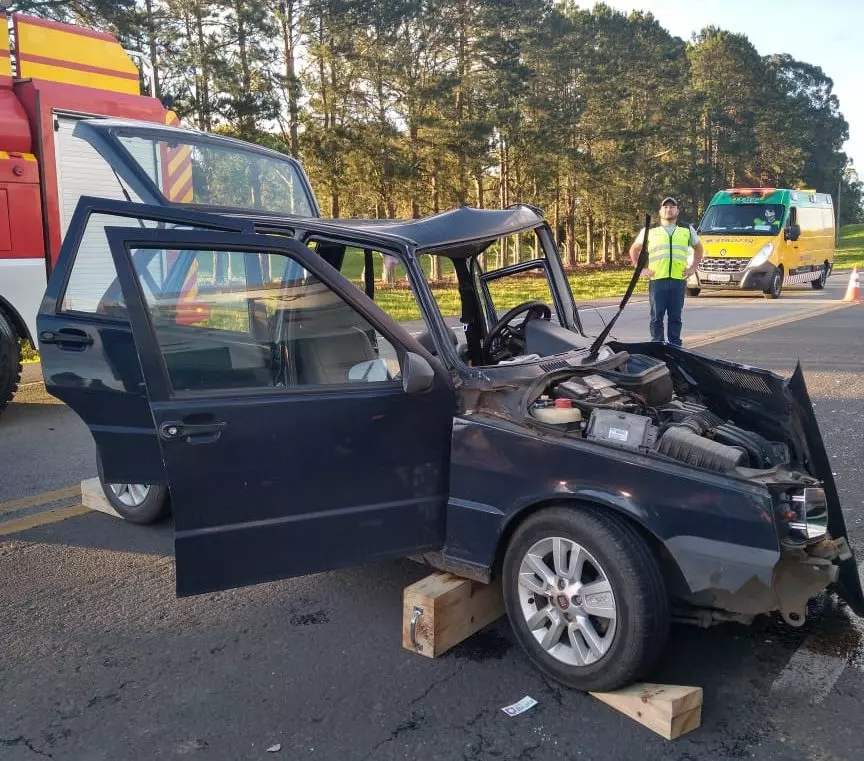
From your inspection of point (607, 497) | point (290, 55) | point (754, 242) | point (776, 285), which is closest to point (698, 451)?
point (607, 497)

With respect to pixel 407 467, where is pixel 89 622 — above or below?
below

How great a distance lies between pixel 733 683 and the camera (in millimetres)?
3182

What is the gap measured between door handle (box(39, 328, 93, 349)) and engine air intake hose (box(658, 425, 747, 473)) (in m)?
2.88

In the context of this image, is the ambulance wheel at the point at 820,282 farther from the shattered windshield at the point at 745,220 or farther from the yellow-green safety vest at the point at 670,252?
the yellow-green safety vest at the point at 670,252

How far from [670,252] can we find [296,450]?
26.2ft

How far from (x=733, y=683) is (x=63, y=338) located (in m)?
3.48

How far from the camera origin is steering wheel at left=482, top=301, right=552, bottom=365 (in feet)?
13.6

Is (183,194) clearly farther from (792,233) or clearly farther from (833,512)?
(792,233)

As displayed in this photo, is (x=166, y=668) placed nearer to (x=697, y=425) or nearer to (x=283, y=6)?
(x=697, y=425)

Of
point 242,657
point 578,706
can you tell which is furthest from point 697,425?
point 242,657

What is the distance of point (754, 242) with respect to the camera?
69.2 feet

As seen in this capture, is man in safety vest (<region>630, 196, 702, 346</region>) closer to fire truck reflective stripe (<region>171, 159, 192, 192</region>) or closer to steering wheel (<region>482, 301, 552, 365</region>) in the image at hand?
fire truck reflective stripe (<region>171, 159, 192, 192</region>)

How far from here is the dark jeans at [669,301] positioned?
413 inches

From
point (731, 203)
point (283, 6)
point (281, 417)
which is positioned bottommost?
point (281, 417)
